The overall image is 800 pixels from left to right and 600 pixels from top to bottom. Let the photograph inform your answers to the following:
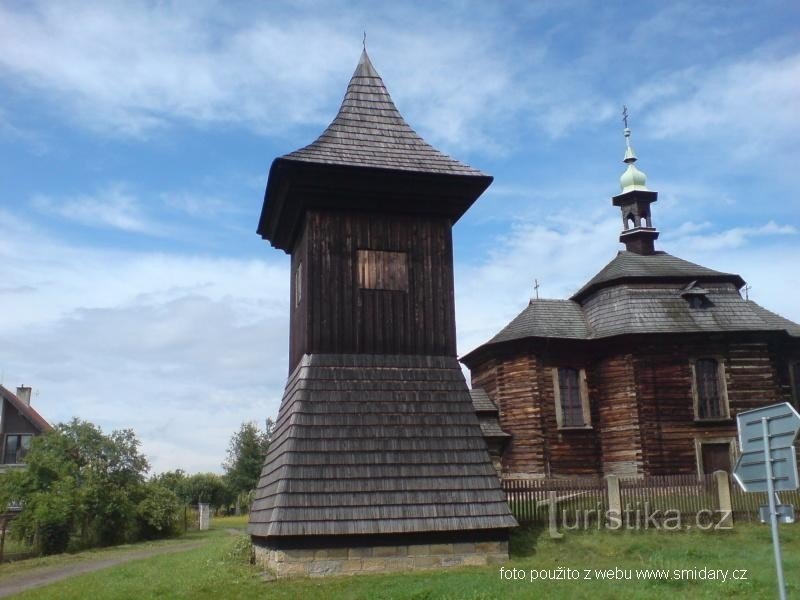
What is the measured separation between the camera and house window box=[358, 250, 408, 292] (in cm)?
1517

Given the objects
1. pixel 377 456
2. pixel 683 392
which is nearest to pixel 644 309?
pixel 683 392

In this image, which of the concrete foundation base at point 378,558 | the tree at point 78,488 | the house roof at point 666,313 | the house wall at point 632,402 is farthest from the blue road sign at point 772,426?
the tree at point 78,488

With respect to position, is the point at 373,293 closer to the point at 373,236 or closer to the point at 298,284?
the point at 373,236

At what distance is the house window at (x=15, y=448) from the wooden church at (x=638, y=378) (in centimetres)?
2693

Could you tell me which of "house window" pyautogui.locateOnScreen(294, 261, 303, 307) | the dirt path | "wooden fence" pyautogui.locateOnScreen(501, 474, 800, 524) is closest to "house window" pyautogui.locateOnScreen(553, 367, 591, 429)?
"wooden fence" pyautogui.locateOnScreen(501, 474, 800, 524)

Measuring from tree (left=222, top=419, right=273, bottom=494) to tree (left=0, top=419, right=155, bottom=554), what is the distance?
3234 centimetres

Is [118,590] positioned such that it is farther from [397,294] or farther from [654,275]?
[654,275]

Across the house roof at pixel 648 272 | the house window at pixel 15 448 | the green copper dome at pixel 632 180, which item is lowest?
the house window at pixel 15 448

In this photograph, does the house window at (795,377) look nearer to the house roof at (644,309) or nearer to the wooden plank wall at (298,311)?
the house roof at (644,309)

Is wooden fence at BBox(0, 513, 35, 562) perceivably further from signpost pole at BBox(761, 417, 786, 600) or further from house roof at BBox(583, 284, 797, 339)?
signpost pole at BBox(761, 417, 786, 600)

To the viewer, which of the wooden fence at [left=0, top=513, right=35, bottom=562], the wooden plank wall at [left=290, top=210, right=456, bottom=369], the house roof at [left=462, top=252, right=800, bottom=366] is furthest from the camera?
the house roof at [left=462, top=252, right=800, bottom=366]

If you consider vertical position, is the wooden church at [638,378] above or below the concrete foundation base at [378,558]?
above

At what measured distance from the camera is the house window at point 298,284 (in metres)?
16.0

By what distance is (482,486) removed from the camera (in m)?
13.7
